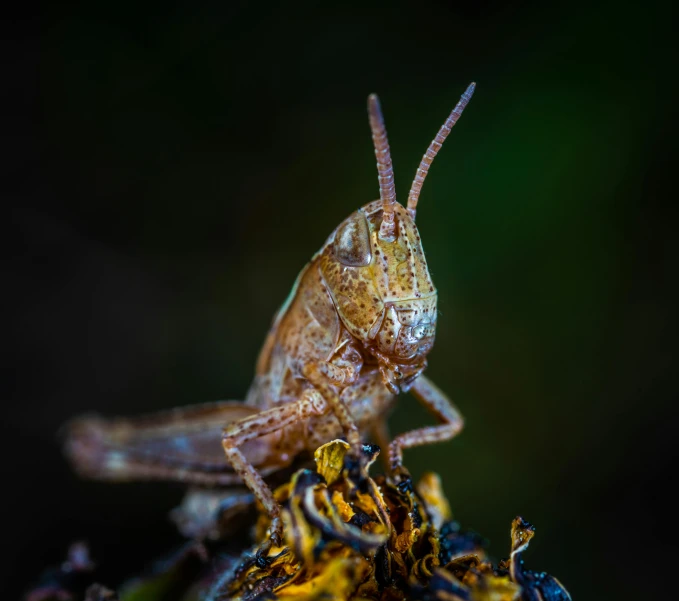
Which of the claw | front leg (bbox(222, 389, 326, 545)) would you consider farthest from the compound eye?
the claw

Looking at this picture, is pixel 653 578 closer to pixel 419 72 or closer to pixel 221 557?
pixel 221 557

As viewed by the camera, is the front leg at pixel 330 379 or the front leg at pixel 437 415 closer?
the front leg at pixel 330 379

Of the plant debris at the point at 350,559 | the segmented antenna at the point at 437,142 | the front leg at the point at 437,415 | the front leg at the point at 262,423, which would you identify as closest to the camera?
the plant debris at the point at 350,559

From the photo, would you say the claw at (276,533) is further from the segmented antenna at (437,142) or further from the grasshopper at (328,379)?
the segmented antenna at (437,142)

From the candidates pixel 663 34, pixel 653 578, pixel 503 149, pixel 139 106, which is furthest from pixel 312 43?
pixel 653 578

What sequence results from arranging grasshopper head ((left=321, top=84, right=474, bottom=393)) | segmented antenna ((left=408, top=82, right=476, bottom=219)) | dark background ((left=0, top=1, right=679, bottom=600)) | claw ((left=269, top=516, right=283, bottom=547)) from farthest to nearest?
1. dark background ((left=0, top=1, right=679, bottom=600))
2. grasshopper head ((left=321, top=84, right=474, bottom=393))
3. segmented antenna ((left=408, top=82, right=476, bottom=219))
4. claw ((left=269, top=516, right=283, bottom=547))

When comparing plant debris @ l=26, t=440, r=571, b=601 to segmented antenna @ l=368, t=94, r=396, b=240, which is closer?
plant debris @ l=26, t=440, r=571, b=601

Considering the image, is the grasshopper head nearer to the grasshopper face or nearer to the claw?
the grasshopper face

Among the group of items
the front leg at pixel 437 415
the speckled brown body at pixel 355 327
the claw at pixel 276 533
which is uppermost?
the speckled brown body at pixel 355 327

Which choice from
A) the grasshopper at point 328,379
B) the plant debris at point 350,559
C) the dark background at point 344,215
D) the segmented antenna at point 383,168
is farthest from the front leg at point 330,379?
the dark background at point 344,215
